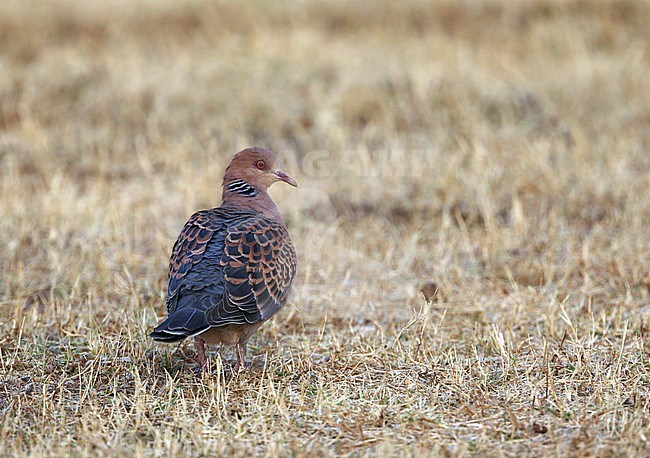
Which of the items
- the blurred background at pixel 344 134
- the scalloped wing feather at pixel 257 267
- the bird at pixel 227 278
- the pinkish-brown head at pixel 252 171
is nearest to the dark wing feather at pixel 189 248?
the bird at pixel 227 278

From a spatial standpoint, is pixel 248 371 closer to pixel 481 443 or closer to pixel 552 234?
pixel 481 443

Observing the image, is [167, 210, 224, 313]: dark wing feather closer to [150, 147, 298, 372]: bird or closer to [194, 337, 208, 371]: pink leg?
[150, 147, 298, 372]: bird

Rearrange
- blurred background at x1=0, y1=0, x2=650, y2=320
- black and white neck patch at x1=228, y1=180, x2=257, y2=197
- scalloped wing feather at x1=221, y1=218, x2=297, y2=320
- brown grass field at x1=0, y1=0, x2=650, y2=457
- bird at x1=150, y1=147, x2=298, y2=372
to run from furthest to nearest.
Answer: blurred background at x1=0, y1=0, x2=650, y2=320 < black and white neck patch at x1=228, y1=180, x2=257, y2=197 < scalloped wing feather at x1=221, y1=218, x2=297, y2=320 < bird at x1=150, y1=147, x2=298, y2=372 < brown grass field at x1=0, y1=0, x2=650, y2=457

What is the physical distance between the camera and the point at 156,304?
16.5ft

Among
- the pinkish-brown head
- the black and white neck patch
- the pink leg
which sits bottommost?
the pink leg

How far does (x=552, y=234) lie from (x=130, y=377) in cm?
314

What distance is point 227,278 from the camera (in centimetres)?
405

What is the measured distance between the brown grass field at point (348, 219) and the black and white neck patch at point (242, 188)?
0.73 meters

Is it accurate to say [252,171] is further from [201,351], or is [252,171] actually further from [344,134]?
[344,134]

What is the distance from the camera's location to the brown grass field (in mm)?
3635

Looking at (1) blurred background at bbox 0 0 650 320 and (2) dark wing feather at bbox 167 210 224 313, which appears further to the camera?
(1) blurred background at bbox 0 0 650 320

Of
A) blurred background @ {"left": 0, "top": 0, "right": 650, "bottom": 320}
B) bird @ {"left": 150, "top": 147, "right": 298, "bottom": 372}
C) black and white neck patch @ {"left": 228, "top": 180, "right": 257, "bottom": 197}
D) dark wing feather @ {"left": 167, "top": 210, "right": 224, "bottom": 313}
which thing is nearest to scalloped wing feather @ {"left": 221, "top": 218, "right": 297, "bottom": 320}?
bird @ {"left": 150, "top": 147, "right": 298, "bottom": 372}

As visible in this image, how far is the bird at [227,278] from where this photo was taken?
389cm

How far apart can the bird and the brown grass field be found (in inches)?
10.2
